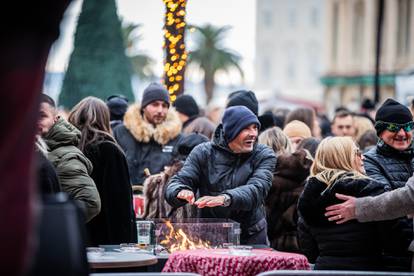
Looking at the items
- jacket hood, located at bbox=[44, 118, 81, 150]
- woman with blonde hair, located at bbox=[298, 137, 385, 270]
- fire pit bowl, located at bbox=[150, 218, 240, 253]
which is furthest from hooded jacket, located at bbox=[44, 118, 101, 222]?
woman with blonde hair, located at bbox=[298, 137, 385, 270]

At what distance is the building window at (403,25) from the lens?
77.1 meters

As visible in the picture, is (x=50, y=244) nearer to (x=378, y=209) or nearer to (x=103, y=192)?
(x=378, y=209)

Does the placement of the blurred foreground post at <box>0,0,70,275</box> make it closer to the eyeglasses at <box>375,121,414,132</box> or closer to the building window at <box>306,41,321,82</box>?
the eyeglasses at <box>375,121,414,132</box>

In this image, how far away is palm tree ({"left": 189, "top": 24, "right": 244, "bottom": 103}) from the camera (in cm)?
8094

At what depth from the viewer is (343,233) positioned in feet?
25.2

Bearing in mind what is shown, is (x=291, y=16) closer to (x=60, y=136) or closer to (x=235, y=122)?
(x=235, y=122)

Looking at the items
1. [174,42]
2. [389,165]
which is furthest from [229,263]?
[174,42]

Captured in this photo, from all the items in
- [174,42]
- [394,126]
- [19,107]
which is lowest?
[394,126]

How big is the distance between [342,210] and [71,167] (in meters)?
1.94

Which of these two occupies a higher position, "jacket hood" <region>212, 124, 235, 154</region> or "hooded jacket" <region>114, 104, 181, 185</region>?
"jacket hood" <region>212, 124, 235, 154</region>

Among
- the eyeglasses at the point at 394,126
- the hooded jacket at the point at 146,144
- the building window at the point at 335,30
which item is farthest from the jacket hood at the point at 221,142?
the building window at the point at 335,30

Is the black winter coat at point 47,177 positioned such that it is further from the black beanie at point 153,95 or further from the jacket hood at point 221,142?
the black beanie at point 153,95

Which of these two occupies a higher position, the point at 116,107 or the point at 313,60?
the point at 313,60

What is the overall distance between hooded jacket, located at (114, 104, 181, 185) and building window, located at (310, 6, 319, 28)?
425 ft
